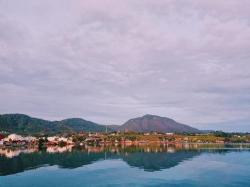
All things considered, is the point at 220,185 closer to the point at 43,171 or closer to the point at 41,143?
the point at 43,171

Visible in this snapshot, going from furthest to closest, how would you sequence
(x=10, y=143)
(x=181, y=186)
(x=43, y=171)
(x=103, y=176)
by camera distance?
(x=10, y=143) → (x=43, y=171) → (x=103, y=176) → (x=181, y=186)

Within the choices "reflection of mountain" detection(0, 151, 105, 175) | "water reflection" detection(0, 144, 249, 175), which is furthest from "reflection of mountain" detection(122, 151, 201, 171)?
"reflection of mountain" detection(0, 151, 105, 175)

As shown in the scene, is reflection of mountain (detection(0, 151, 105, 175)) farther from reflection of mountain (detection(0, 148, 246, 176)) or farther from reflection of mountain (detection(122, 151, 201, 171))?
reflection of mountain (detection(122, 151, 201, 171))

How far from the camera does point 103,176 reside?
58.7m

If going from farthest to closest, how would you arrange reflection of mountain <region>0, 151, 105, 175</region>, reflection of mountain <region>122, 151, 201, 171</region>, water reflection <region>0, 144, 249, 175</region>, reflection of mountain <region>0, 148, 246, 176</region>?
reflection of mountain <region>122, 151, 201, 171</region> < water reflection <region>0, 144, 249, 175</region> < reflection of mountain <region>0, 148, 246, 176</region> < reflection of mountain <region>0, 151, 105, 175</region>

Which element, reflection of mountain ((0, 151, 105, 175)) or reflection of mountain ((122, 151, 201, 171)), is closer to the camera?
reflection of mountain ((0, 151, 105, 175))

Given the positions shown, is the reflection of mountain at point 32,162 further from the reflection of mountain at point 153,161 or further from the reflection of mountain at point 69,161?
the reflection of mountain at point 153,161

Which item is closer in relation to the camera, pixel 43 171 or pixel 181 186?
pixel 181 186

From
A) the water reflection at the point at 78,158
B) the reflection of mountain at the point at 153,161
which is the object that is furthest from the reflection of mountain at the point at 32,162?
the reflection of mountain at the point at 153,161

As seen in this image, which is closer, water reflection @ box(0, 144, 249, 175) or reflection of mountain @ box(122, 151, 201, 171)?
water reflection @ box(0, 144, 249, 175)

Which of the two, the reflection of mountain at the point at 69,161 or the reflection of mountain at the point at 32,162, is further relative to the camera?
the reflection of mountain at the point at 69,161

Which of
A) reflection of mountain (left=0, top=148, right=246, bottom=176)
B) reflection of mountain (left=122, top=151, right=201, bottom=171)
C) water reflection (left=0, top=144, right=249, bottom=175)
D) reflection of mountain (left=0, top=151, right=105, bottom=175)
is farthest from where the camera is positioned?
reflection of mountain (left=122, top=151, right=201, bottom=171)

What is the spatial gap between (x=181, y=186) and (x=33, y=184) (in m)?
19.0

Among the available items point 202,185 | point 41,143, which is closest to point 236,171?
point 202,185
